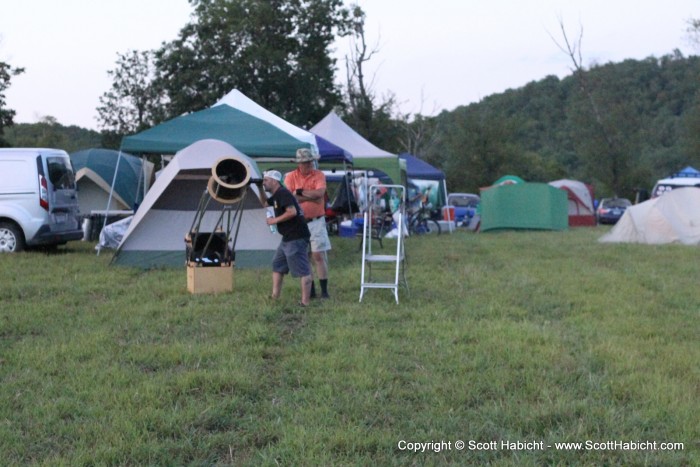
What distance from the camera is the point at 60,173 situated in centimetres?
1442

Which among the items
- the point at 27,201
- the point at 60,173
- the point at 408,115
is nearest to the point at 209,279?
the point at 27,201

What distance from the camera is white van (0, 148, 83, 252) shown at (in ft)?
45.1

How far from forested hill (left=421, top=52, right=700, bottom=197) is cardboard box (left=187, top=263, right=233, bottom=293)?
Result: 35832 millimetres

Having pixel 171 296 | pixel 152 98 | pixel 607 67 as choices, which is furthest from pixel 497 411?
pixel 607 67

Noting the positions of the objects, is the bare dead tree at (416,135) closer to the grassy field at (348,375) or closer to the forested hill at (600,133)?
the forested hill at (600,133)

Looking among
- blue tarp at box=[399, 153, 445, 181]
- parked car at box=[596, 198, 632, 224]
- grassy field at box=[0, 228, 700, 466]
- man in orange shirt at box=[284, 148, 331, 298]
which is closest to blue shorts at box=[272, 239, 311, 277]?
grassy field at box=[0, 228, 700, 466]

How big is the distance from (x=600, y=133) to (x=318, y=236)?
38.8 metres

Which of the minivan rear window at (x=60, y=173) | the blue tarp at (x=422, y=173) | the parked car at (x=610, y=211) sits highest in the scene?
the blue tarp at (x=422, y=173)

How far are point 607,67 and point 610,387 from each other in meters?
50.6

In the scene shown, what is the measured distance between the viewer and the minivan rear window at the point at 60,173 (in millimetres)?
14148

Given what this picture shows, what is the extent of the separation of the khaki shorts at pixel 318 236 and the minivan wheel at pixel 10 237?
6.50m

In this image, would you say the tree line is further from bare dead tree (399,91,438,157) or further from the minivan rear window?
the minivan rear window

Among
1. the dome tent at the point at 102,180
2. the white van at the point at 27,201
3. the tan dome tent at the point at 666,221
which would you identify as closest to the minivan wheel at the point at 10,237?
the white van at the point at 27,201

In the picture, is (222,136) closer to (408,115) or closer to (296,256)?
(296,256)
